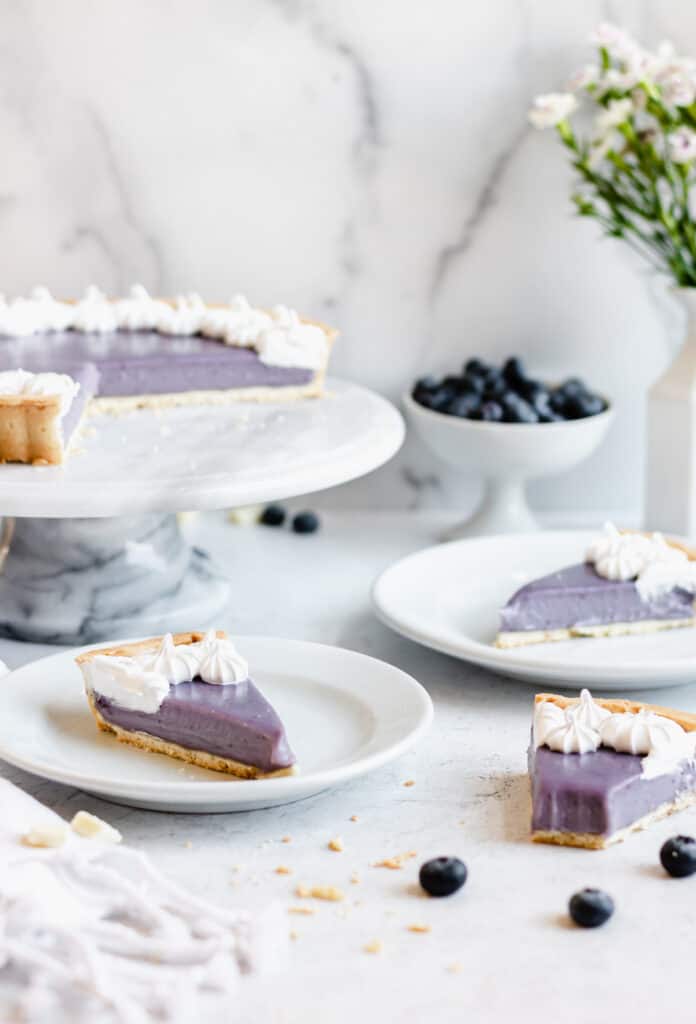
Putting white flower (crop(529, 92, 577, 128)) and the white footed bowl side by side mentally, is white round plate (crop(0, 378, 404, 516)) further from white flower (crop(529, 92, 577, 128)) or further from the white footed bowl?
white flower (crop(529, 92, 577, 128))

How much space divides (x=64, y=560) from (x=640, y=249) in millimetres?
1234

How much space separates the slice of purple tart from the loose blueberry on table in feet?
3.10

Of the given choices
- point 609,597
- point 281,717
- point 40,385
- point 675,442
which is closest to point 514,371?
point 675,442

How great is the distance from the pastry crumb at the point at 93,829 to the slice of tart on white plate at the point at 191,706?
20 cm

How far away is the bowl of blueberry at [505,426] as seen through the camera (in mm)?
2607

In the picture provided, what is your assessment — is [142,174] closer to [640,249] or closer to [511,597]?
[640,249]

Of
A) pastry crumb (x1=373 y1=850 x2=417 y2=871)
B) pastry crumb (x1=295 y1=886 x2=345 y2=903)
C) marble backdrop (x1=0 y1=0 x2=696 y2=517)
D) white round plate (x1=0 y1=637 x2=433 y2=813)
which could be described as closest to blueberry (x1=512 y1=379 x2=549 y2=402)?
marble backdrop (x1=0 y1=0 x2=696 y2=517)

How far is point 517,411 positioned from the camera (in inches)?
103

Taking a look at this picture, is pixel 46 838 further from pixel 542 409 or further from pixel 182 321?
pixel 542 409

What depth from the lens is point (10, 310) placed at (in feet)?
8.20

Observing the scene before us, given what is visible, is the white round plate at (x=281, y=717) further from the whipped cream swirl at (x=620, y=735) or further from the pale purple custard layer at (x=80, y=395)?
the pale purple custard layer at (x=80, y=395)

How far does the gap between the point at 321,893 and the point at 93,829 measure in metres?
0.24

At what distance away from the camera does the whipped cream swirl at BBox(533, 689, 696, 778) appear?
167 centimetres

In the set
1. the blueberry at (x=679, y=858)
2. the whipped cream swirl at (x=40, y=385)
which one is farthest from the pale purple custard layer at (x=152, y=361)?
the blueberry at (x=679, y=858)
